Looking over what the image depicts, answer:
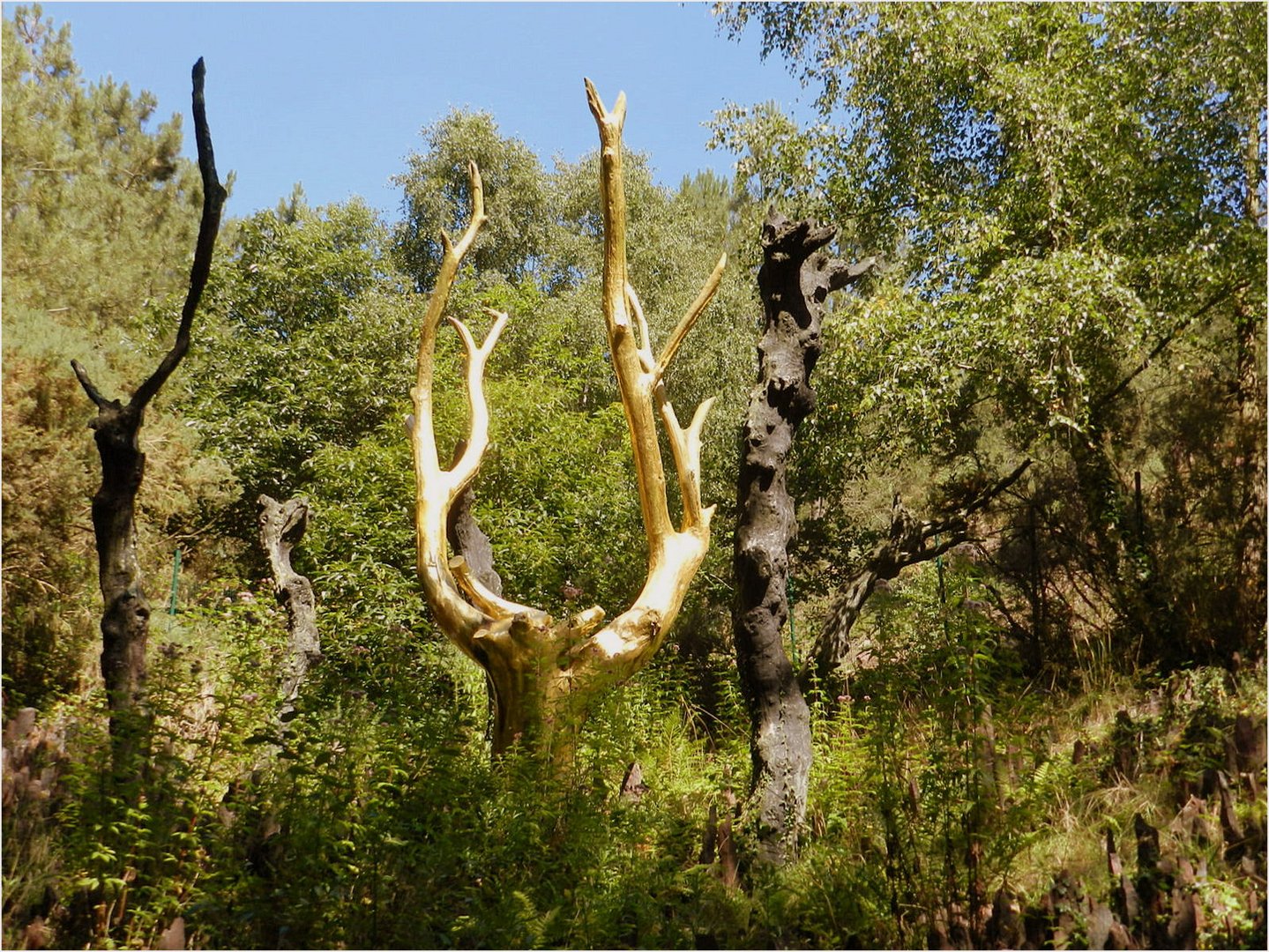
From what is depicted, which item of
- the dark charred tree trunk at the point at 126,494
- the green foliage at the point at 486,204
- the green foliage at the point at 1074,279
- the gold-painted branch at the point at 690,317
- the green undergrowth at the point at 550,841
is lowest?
the green undergrowth at the point at 550,841

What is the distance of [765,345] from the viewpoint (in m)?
5.90

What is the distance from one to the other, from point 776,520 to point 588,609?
1.20 meters

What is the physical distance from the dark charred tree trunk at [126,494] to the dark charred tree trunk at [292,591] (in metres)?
1.38

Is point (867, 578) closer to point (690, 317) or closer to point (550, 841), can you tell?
point (690, 317)

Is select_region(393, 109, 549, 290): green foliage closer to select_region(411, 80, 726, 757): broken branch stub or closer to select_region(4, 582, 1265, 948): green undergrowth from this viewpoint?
select_region(411, 80, 726, 757): broken branch stub

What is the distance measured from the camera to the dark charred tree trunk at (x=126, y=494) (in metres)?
4.65

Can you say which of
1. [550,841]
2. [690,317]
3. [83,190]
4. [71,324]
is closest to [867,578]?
[690,317]

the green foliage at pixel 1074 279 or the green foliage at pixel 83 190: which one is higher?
the green foliage at pixel 83 190

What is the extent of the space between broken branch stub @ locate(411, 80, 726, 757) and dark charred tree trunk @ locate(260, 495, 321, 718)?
1.22m

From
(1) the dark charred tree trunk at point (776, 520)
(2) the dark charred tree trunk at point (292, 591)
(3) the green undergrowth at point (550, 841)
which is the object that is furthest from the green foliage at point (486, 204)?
(3) the green undergrowth at point (550, 841)

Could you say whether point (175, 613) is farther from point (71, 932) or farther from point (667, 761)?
point (71, 932)

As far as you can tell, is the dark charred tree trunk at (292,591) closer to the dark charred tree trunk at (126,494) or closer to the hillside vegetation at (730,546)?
the hillside vegetation at (730,546)

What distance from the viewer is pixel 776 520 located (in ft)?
18.1

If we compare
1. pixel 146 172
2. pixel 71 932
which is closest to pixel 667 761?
pixel 71 932
